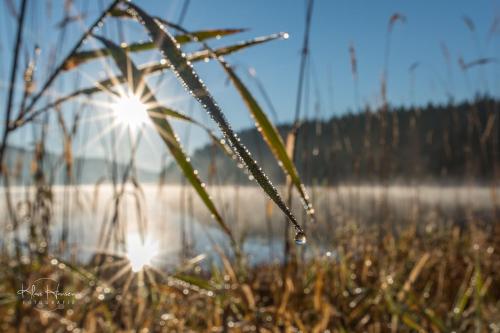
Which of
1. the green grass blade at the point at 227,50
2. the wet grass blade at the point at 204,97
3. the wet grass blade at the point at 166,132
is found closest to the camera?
the wet grass blade at the point at 204,97

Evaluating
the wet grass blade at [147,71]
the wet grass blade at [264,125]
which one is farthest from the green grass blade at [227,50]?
the wet grass blade at [264,125]

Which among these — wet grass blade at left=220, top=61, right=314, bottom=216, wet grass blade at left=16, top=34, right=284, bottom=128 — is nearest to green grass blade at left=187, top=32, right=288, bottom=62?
wet grass blade at left=16, top=34, right=284, bottom=128

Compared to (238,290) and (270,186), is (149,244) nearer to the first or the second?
(238,290)

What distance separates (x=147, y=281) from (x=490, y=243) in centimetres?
221

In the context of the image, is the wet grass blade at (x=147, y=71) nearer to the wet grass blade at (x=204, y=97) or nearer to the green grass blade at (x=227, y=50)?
the green grass blade at (x=227, y=50)

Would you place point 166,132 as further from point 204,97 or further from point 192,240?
point 192,240

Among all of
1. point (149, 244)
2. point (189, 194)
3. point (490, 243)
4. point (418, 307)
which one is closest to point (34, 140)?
point (149, 244)

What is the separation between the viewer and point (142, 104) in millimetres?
450

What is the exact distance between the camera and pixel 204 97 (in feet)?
1.03

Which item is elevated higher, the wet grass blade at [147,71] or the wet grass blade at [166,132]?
the wet grass blade at [147,71]

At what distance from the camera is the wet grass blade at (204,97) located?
0.98 ft

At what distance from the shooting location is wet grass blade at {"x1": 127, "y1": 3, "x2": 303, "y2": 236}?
299 mm

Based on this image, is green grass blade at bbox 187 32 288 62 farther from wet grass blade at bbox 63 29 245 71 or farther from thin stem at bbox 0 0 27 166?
Answer: thin stem at bbox 0 0 27 166

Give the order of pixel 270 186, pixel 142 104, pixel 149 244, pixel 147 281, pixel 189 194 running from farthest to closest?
pixel 189 194
pixel 149 244
pixel 147 281
pixel 142 104
pixel 270 186
